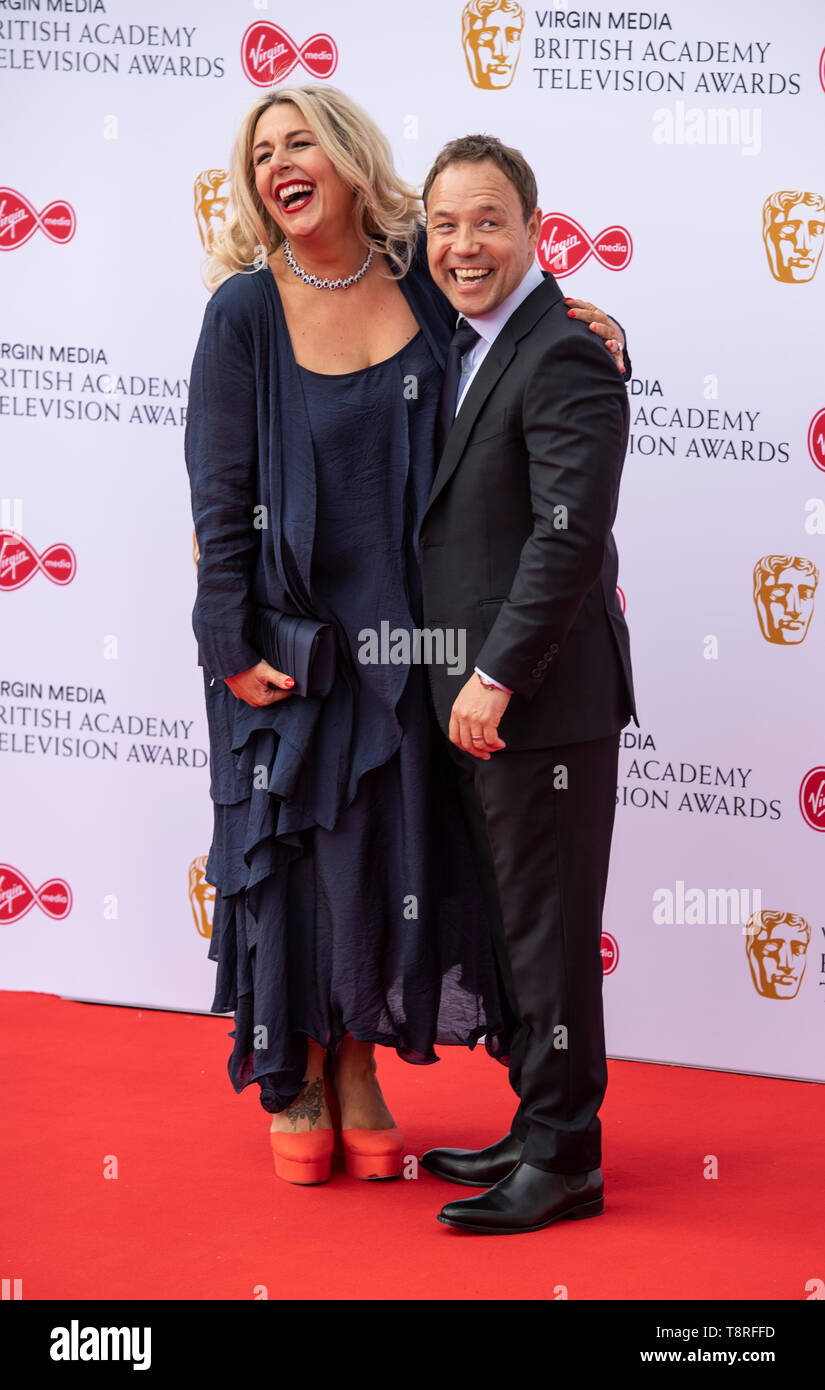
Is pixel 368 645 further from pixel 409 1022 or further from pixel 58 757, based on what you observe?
pixel 58 757

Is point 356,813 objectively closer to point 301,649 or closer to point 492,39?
point 301,649

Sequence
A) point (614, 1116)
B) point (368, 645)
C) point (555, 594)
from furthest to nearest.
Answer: point (614, 1116) < point (368, 645) < point (555, 594)

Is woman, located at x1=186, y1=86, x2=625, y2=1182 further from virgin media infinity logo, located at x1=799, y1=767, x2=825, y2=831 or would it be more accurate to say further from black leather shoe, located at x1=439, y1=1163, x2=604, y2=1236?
virgin media infinity logo, located at x1=799, y1=767, x2=825, y2=831

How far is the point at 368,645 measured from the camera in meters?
2.75

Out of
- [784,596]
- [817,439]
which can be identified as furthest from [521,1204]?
[817,439]

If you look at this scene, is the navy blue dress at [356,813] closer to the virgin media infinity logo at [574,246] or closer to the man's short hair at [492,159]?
the man's short hair at [492,159]

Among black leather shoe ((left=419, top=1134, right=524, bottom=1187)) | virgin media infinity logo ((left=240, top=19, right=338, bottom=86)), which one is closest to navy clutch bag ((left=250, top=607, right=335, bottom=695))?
black leather shoe ((left=419, top=1134, right=524, bottom=1187))

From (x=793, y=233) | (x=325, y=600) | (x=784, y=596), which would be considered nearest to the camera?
(x=325, y=600)

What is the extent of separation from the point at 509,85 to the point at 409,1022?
2.03m

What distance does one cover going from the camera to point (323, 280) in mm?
2732

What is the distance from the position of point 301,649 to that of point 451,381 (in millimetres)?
524

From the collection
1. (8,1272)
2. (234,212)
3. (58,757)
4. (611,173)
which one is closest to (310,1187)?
(8,1272)

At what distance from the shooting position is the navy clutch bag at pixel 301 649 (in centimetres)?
269

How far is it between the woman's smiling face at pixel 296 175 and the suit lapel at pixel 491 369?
39 centimetres
